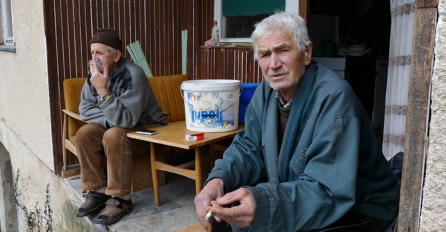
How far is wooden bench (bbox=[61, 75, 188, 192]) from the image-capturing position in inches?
140

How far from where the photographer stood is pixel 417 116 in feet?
Result: 3.97

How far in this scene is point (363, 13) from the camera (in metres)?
7.18

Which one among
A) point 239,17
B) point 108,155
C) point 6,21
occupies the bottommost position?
point 108,155

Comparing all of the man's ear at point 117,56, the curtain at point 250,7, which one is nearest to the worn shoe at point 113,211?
the man's ear at point 117,56

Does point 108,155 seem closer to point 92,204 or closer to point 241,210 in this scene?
point 92,204

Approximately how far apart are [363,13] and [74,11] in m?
5.30

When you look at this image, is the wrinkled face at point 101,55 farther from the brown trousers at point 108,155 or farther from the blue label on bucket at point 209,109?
the blue label on bucket at point 209,109

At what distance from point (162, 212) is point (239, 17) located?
2196 millimetres

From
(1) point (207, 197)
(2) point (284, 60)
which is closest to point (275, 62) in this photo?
(2) point (284, 60)

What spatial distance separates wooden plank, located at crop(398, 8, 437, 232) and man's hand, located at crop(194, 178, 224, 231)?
30.1 inches

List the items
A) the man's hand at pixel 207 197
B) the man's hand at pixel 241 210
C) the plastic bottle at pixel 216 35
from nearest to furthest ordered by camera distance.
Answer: the man's hand at pixel 241 210 → the man's hand at pixel 207 197 → the plastic bottle at pixel 216 35

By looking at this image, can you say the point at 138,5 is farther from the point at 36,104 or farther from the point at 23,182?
the point at 23,182

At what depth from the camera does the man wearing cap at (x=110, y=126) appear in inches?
118

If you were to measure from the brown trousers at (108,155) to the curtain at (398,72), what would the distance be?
214 centimetres
